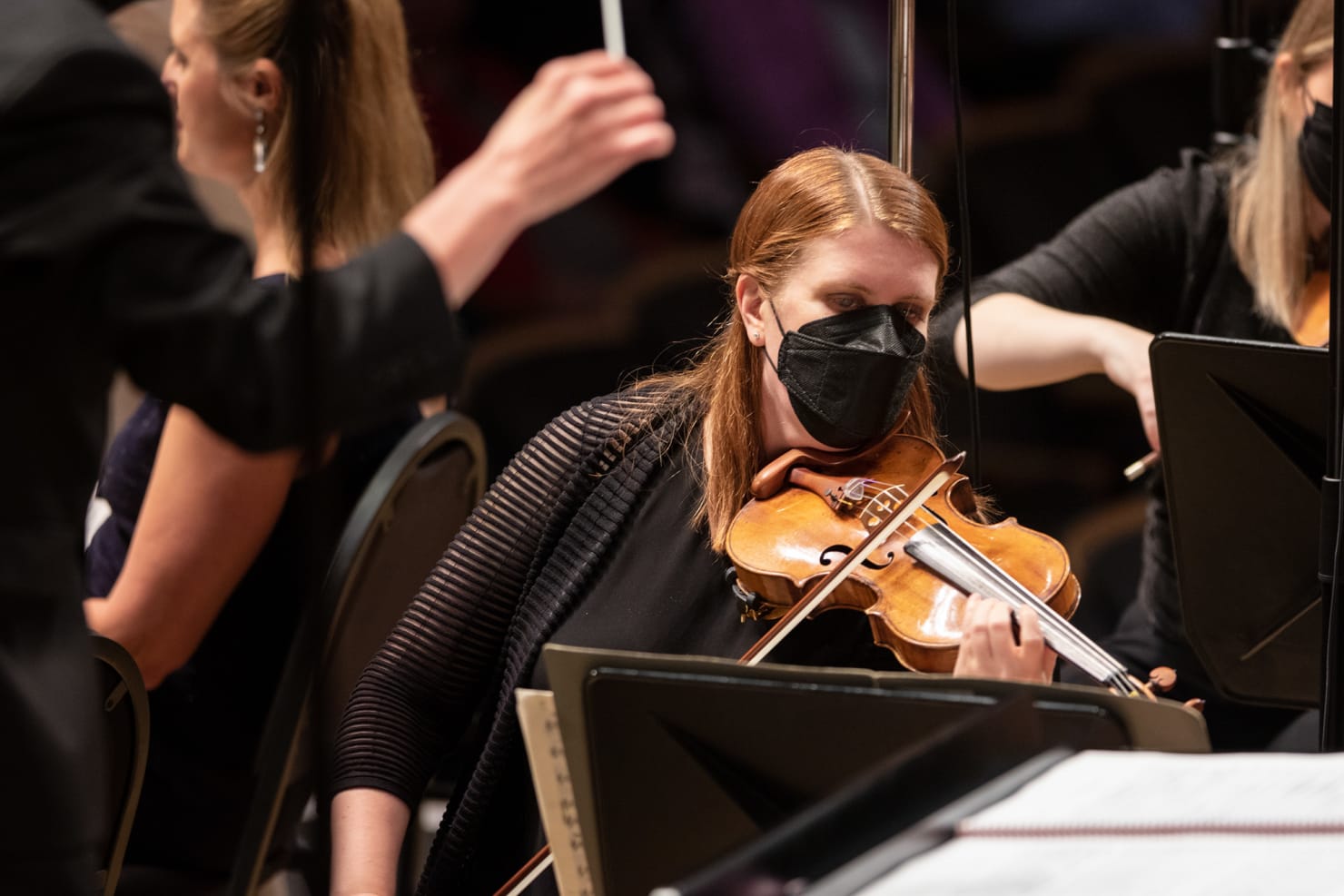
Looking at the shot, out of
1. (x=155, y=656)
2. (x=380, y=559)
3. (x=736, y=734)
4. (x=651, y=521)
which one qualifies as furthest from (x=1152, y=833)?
(x=155, y=656)

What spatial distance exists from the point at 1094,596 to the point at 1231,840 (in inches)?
101

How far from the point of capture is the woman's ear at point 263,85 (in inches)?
65.1

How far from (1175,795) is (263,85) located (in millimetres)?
1220

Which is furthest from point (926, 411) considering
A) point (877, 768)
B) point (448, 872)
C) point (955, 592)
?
point (877, 768)

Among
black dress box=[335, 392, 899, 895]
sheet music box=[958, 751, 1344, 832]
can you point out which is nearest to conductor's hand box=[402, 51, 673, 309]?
sheet music box=[958, 751, 1344, 832]

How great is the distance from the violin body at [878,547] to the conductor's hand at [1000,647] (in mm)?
75

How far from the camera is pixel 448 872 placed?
1.50 metres

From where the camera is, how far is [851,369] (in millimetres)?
1465

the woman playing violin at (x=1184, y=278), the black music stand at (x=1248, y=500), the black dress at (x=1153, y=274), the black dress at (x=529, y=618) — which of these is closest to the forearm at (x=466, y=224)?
the black dress at (x=529, y=618)

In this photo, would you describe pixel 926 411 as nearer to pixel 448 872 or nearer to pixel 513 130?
pixel 448 872

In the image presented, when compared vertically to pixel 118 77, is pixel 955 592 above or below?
below

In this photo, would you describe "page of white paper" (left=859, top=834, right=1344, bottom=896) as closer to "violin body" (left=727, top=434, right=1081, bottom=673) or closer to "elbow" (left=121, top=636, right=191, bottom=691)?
"violin body" (left=727, top=434, right=1081, bottom=673)

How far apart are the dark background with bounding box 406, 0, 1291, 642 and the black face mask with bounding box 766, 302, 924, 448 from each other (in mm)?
654

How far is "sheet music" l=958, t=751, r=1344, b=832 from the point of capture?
770 mm
